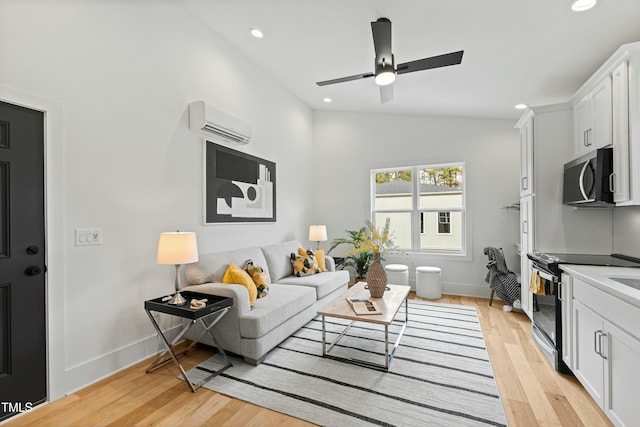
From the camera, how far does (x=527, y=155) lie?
3.29 meters

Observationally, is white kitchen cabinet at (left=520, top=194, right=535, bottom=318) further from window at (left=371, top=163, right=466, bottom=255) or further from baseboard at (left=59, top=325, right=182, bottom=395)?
baseboard at (left=59, top=325, right=182, bottom=395)

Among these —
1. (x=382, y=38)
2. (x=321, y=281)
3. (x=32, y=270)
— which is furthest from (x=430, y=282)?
(x=32, y=270)

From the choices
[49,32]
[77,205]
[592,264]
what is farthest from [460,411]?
[49,32]

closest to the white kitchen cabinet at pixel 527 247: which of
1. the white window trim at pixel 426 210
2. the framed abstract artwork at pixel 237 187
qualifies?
the white window trim at pixel 426 210

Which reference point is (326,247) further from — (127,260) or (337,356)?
(127,260)

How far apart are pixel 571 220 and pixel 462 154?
2181mm

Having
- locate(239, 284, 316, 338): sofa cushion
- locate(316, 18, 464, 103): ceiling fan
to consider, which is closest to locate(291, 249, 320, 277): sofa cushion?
locate(239, 284, 316, 338): sofa cushion

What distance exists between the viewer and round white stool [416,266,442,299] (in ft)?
15.0

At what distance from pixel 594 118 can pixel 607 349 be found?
1898mm

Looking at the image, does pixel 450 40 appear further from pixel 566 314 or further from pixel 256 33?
Answer: pixel 566 314

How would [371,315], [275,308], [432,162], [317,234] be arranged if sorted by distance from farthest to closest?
[317,234] < [432,162] < [275,308] < [371,315]

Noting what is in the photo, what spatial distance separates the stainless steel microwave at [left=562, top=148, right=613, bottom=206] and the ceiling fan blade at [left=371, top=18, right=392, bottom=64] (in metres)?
1.82

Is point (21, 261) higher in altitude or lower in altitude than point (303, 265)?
higher

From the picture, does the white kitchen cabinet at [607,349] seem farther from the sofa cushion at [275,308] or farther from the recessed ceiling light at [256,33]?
the recessed ceiling light at [256,33]
